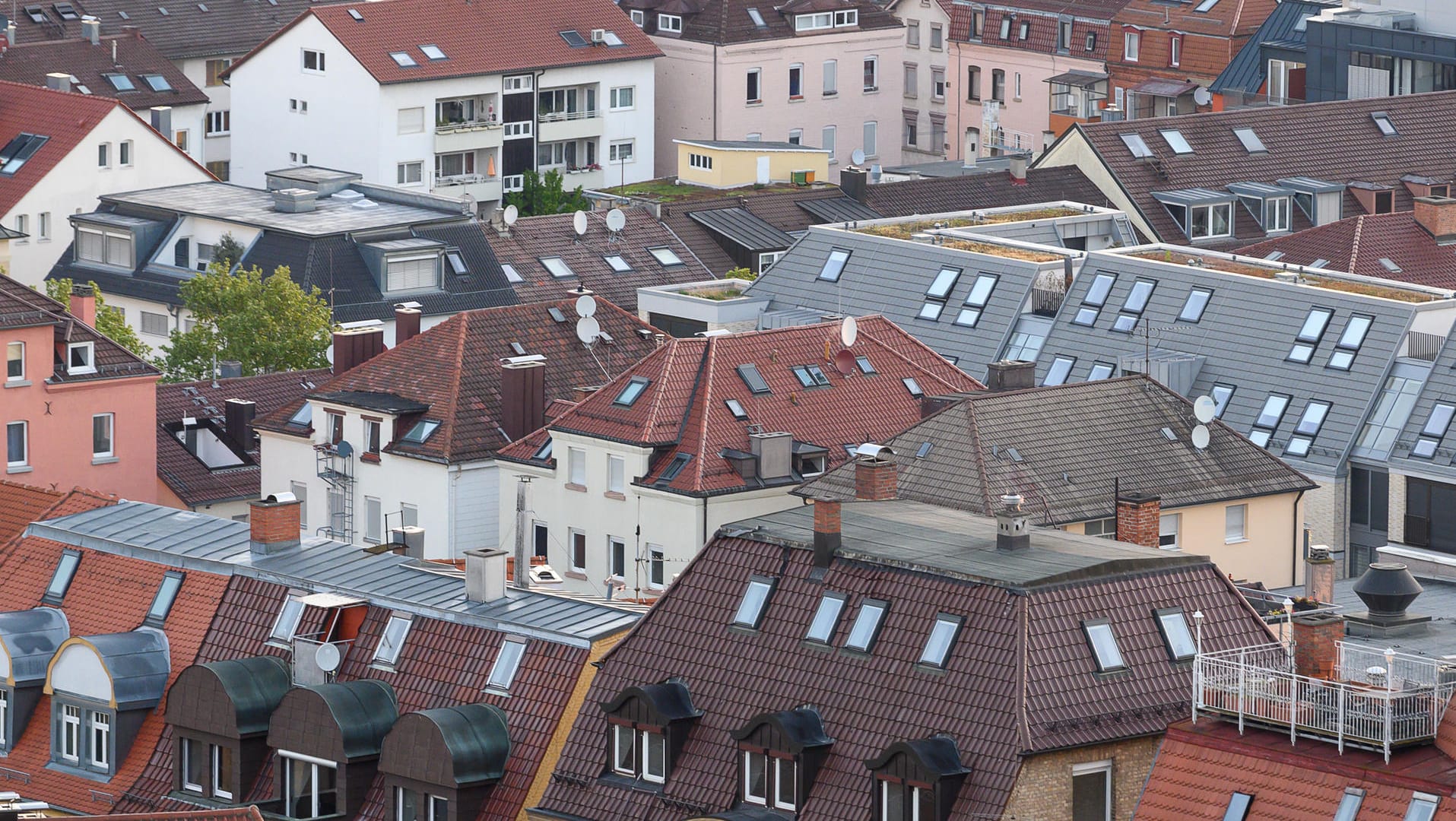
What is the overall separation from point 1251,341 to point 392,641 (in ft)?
139

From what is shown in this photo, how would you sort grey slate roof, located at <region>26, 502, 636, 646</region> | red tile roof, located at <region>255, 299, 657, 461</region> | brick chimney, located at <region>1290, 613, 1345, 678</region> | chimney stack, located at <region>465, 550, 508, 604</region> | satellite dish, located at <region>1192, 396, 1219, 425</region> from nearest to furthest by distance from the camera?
brick chimney, located at <region>1290, 613, 1345, 678</region> < grey slate roof, located at <region>26, 502, 636, 646</region> < chimney stack, located at <region>465, 550, 508, 604</region> < satellite dish, located at <region>1192, 396, 1219, 425</region> < red tile roof, located at <region>255, 299, 657, 461</region>

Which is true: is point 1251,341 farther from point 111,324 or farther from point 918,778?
point 918,778

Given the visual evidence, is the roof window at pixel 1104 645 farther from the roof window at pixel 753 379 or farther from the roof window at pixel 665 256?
the roof window at pixel 665 256

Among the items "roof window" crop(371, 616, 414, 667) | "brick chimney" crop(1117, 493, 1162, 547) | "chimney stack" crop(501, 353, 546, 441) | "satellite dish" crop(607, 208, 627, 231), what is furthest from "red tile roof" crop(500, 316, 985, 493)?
"satellite dish" crop(607, 208, 627, 231)

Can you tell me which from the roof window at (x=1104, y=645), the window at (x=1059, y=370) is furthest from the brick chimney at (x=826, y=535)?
the window at (x=1059, y=370)

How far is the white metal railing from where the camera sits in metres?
69.4

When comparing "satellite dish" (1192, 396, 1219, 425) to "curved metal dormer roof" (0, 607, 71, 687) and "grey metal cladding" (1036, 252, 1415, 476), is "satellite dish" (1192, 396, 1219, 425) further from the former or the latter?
"curved metal dormer roof" (0, 607, 71, 687)

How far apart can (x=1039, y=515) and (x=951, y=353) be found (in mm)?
25988

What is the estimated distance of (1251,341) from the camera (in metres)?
119

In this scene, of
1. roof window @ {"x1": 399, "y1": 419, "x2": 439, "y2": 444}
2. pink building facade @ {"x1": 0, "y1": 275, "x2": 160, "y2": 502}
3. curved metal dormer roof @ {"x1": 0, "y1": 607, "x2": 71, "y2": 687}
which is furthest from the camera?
pink building facade @ {"x1": 0, "y1": 275, "x2": 160, "y2": 502}

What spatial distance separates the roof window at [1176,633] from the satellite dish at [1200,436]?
89.1ft

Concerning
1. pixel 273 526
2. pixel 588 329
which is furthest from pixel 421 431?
pixel 273 526

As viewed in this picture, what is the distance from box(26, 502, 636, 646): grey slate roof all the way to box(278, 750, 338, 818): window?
412cm

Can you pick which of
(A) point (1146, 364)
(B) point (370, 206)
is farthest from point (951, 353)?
(B) point (370, 206)
